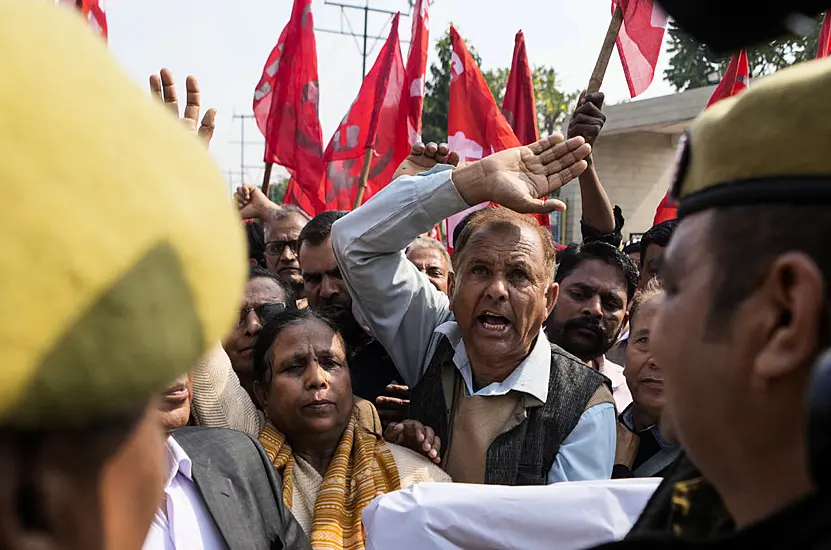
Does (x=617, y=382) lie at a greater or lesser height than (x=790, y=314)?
lesser

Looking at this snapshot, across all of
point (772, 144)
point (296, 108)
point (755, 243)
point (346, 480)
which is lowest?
point (346, 480)

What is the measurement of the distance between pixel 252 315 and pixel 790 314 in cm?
292

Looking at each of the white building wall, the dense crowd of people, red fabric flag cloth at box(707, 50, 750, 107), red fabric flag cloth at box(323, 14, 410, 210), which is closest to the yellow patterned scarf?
the dense crowd of people

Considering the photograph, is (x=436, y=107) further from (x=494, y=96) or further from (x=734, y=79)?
(x=734, y=79)

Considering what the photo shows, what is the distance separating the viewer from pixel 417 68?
265 inches

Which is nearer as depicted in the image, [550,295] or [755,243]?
[755,243]

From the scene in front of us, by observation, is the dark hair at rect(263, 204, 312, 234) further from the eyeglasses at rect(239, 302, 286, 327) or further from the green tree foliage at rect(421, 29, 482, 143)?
the green tree foliage at rect(421, 29, 482, 143)

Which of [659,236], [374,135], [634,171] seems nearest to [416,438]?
[659,236]

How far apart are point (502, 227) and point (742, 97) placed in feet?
6.66

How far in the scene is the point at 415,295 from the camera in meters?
3.23

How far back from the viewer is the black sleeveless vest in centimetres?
268

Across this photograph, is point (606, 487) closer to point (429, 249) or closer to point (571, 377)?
point (571, 377)

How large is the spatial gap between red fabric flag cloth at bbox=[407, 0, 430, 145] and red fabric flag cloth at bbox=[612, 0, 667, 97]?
207 cm

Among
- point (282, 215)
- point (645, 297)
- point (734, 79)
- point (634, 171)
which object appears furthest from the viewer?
point (634, 171)
